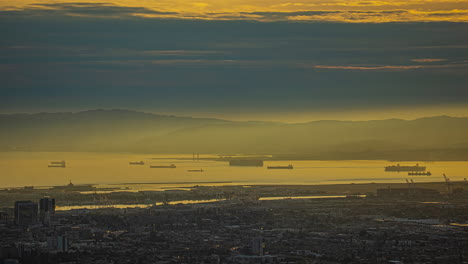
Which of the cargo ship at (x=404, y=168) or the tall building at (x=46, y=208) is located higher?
the cargo ship at (x=404, y=168)

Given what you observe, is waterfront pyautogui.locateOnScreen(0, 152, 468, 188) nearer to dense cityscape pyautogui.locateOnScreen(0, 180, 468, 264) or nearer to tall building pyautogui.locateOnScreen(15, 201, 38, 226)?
dense cityscape pyautogui.locateOnScreen(0, 180, 468, 264)

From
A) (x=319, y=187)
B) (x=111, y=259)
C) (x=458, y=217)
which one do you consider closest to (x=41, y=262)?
(x=111, y=259)

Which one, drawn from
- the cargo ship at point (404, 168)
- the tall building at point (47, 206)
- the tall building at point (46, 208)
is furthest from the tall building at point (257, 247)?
the cargo ship at point (404, 168)

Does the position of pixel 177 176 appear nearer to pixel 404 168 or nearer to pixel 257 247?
pixel 404 168

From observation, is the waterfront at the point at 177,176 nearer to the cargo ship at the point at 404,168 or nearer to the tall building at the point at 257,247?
the cargo ship at the point at 404,168

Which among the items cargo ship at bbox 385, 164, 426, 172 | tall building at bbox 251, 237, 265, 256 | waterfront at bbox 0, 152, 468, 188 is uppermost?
cargo ship at bbox 385, 164, 426, 172

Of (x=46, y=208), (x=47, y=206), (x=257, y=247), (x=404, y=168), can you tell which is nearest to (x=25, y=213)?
(x=46, y=208)

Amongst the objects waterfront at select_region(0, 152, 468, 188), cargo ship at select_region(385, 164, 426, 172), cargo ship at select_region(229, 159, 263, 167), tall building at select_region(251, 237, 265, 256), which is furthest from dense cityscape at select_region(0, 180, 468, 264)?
cargo ship at select_region(229, 159, 263, 167)

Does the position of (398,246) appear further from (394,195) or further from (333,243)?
(394,195)
